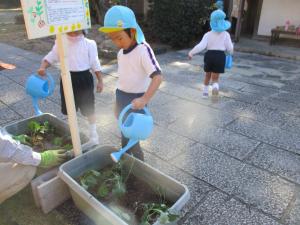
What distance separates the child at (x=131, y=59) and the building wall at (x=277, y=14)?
7380 mm

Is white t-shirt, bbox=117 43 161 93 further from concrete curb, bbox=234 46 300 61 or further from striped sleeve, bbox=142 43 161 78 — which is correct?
concrete curb, bbox=234 46 300 61

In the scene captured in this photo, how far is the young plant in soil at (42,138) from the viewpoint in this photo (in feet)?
8.45

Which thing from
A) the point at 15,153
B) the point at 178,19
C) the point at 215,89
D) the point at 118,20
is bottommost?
the point at 215,89

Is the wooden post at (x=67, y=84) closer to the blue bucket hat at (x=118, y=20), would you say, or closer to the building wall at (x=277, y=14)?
the blue bucket hat at (x=118, y=20)

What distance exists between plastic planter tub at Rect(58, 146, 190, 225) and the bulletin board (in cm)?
95

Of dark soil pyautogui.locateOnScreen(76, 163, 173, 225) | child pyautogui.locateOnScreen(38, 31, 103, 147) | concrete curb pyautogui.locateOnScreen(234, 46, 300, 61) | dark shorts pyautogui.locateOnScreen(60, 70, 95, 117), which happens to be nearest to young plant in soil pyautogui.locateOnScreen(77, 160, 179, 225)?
dark soil pyautogui.locateOnScreen(76, 163, 173, 225)

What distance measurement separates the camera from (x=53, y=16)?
5.79ft

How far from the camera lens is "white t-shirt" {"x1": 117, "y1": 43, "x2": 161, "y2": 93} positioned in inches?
81.4

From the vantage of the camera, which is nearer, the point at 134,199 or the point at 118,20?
the point at 118,20

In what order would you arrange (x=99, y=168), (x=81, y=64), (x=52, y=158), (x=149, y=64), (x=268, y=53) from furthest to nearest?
1. (x=268, y=53)
2. (x=81, y=64)
3. (x=99, y=168)
4. (x=52, y=158)
5. (x=149, y=64)

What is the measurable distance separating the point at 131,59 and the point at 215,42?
2368mm

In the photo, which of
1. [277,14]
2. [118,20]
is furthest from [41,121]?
[277,14]

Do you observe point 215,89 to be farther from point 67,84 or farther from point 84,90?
point 67,84

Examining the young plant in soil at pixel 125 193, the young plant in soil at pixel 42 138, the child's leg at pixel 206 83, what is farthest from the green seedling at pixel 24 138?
the child's leg at pixel 206 83
